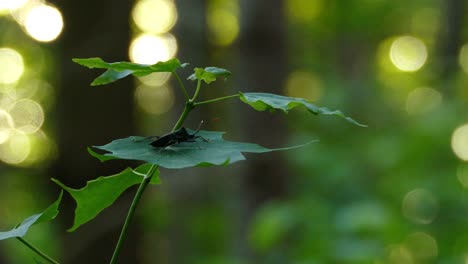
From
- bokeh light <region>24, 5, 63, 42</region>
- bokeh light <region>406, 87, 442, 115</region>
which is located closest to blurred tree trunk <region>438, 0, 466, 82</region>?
bokeh light <region>406, 87, 442, 115</region>

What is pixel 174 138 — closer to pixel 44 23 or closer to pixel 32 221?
pixel 32 221

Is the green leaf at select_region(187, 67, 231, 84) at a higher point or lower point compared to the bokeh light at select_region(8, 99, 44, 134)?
higher

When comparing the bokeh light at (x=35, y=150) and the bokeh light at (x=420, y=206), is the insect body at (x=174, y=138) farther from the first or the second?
the bokeh light at (x=35, y=150)

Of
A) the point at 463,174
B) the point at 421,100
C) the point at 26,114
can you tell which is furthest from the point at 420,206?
the point at 421,100

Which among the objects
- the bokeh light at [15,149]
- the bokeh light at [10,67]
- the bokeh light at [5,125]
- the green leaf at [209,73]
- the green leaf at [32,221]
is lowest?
the bokeh light at [15,149]

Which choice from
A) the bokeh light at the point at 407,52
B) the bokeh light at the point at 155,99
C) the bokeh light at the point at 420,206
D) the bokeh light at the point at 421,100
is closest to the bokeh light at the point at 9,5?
the bokeh light at the point at 420,206

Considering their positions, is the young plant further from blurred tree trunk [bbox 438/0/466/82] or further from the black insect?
blurred tree trunk [bbox 438/0/466/82]
